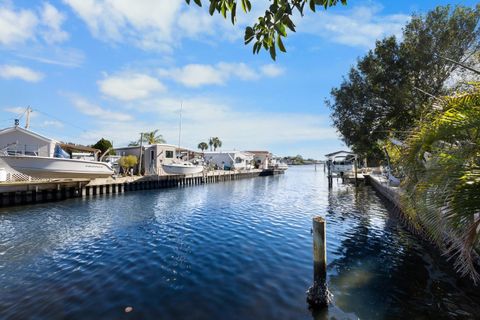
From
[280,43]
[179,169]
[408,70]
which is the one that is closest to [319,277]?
[280,43]

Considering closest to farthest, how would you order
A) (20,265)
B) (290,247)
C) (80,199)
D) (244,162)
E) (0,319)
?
(0,319) < (20,265) < (290,247) < (80,199) < (244,162)

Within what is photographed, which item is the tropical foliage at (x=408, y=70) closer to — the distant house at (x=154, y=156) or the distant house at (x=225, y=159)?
the distant house at (x=154, y=156)

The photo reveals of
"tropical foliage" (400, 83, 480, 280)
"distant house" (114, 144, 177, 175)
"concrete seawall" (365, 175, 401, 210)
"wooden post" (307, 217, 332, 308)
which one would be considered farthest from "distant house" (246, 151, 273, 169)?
"tropical foliage" (400, 83, 480, 280)

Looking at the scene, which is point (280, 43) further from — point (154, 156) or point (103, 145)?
point (103, 145)

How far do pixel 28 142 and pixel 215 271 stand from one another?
81.5 feet

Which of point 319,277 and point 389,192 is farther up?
point 389,192

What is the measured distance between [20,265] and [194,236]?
6160 millimetres

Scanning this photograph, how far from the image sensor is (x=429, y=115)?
434 cm

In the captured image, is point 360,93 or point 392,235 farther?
point 360,93

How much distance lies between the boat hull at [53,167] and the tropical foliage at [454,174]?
24.2 meters

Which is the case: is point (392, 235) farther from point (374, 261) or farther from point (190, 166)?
point (190, 166)

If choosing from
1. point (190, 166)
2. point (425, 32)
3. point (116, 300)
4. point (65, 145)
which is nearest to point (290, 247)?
point (116, 300)

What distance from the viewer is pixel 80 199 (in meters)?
24.6

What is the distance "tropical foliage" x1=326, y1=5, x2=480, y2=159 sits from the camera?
16109 mm
